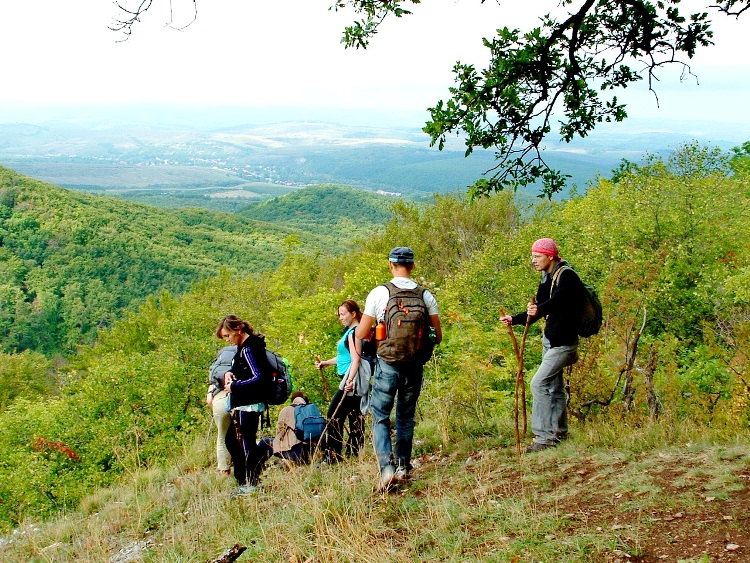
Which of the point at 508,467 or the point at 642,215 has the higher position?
the point at 642,215

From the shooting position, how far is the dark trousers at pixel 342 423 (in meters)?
5.83

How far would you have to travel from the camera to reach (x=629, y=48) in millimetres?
4988

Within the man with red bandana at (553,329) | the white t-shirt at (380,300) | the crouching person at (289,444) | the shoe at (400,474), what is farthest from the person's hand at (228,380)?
the man with red bandana at (553,329)

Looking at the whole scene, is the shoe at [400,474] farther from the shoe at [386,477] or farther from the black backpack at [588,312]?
the black backpack at [588,312]

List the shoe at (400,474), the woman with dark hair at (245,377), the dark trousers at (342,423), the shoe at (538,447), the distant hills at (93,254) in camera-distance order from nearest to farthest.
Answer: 1. the shoe at (400,474)
2. the woman with dark hair at (245,377)
3. the shoe at (538,447)
4. the dark trousers at (342,423)
5. the distant hills at (93,254)

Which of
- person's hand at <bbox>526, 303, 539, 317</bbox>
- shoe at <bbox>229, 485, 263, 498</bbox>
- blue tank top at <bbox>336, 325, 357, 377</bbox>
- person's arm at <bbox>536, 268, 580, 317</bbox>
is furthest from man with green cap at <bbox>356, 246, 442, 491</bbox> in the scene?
shoe at <bbox>229, 485, 263, 498</bbox>

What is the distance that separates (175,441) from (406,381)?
1064 centimetres

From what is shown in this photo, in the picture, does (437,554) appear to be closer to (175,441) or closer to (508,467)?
(508,467)

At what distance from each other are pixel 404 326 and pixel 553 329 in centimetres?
142

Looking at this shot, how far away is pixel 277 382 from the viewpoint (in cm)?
531

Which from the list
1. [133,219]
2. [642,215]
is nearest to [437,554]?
[642,215]

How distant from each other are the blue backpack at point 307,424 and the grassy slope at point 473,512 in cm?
37

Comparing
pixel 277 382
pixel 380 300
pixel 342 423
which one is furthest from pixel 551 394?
pixel 277 382

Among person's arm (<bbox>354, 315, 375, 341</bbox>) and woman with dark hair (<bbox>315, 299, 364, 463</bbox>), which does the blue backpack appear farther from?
person's arm (<bbox>354, 315, 375, 341</bbox>)
